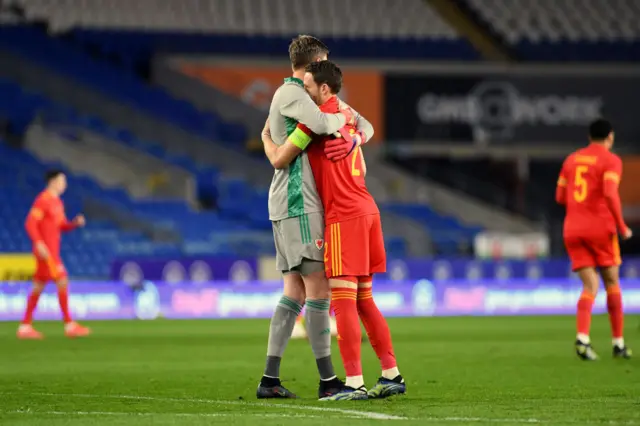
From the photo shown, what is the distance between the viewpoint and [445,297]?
73.3 feet

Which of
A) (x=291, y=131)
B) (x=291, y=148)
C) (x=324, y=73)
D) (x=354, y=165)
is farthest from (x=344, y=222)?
(x=324, y=73)

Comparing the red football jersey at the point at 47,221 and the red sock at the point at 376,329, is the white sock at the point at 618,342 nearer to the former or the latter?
the red sock at the point at 376,329

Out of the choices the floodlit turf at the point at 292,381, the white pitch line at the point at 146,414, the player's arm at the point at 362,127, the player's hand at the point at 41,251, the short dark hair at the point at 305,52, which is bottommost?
the white pitch line at the point at 146,414

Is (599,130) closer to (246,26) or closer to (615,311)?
(615,311)

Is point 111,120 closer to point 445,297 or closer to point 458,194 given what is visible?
point 458,194

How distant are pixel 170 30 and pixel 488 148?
29.8 feet

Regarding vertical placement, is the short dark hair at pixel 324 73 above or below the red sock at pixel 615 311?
above

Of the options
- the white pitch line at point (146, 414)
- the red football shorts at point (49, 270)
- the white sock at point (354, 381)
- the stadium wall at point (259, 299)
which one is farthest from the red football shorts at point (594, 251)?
the stadium wall at point (259, 299)

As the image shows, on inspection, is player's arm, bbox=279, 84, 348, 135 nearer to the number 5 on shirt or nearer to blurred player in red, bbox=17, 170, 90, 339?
the number 5 on shirt

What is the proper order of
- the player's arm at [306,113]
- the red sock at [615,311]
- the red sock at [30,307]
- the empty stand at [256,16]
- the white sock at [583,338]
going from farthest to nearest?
the empty stand at [256,16] < the red sock at [30,307] < the red sock at [615,311] < the white sock at [583,338] < the player's arm at [306,113]

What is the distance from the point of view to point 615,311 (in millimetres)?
11469

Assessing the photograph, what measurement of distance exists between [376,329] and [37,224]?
29.1 ft

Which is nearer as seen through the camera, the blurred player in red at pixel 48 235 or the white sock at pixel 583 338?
the white sock at pixel 583 338

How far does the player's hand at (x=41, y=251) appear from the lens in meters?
15.7
